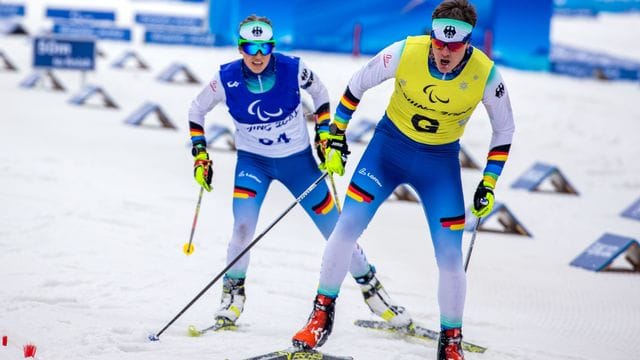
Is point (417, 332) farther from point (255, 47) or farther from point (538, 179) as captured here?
point (538, 179)

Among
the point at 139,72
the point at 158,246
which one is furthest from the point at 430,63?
the point at 139,72

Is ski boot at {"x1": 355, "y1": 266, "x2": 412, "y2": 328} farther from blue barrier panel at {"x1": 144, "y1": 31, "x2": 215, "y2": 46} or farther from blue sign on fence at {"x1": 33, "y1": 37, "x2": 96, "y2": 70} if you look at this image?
blue barrier panel at {"x1": 144, "y1": 31, "x2": 215, "y2": 46}

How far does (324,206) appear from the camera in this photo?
6785 mm

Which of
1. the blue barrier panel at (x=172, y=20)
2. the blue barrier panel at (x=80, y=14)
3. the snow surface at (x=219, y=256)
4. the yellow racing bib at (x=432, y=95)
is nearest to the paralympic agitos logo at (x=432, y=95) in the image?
the yellow racing bib at (x=432, y=95)

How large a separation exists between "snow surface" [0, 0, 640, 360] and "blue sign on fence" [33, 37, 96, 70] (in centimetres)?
283

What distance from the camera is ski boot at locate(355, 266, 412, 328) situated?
6746 millimetres

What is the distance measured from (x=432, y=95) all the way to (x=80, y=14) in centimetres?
3281

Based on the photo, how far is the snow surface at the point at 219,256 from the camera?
6.55m

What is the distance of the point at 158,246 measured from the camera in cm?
915

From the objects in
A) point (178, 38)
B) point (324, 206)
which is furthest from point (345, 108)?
point (178, 38)

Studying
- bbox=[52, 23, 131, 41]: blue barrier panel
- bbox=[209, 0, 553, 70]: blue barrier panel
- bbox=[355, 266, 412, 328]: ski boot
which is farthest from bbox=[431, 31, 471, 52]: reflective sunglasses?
bbox=[52, 23, 131, 41]: blue barrier panel

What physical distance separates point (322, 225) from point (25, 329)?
1987 mm

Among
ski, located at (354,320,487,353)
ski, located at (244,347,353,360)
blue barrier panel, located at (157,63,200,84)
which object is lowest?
ski, located at (244,347,353,360)

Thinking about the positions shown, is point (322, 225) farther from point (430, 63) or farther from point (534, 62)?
point (534, 62)
